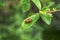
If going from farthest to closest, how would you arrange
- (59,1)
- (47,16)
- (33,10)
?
(33,10) < (59,1) < (47,16)

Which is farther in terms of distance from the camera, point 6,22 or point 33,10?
point 6,22

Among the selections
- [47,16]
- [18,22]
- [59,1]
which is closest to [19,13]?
[18,22]

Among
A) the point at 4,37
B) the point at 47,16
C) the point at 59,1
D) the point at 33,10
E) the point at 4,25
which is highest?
the point at 4,25

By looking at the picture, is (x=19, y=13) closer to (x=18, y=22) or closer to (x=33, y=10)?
(x=18, y=22)

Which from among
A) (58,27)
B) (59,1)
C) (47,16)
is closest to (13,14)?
(58,27)

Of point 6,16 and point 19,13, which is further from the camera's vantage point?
point 6,16

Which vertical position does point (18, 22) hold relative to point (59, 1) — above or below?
above

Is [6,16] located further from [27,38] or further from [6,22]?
[27,38]

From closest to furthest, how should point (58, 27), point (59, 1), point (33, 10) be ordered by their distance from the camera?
point (59, 1) → point (33, 10) → point (58, 27)

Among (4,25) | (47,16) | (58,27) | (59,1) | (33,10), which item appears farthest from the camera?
(4,25)
